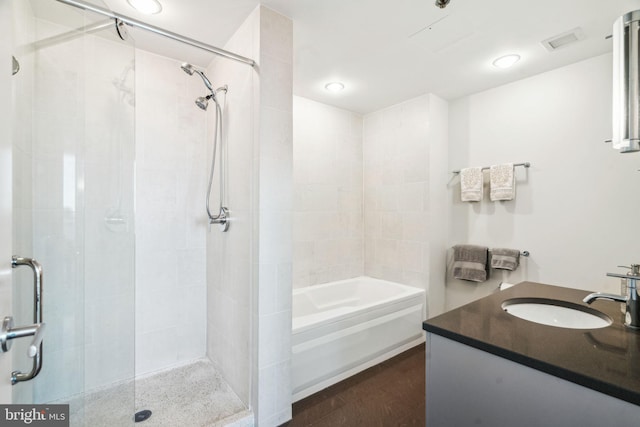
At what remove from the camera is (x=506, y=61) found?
227cm

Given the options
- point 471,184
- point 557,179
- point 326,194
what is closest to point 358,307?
point 326,194

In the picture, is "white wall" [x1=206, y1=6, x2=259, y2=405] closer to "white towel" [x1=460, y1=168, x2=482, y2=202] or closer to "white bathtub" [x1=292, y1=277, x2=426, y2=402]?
"white bathtub" [x1=292, y1=277, x2=426, y2=402]

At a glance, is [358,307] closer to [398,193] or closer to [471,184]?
[398,193]

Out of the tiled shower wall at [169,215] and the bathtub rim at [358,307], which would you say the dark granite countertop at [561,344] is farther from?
the tiled shower wall at [169,215]

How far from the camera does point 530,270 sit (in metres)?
2.51

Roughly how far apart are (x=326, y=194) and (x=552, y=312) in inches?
87.3

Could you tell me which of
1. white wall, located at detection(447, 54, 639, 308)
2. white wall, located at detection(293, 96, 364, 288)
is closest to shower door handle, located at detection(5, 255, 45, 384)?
white wall, located at detection(293, 96, 364, 288)

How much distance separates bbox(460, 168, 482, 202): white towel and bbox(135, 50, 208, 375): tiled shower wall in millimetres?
2461

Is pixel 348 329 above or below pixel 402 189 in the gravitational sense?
below

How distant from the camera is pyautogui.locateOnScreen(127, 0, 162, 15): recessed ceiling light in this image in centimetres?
163

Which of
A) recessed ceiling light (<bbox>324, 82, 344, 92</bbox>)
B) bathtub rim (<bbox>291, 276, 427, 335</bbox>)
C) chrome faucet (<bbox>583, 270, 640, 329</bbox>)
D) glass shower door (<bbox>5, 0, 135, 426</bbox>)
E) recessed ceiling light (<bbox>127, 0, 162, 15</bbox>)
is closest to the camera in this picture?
chrome faucet (<bbox>583, 270, 640, 329</bbox>)

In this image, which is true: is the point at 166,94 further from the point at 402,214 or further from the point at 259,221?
the point at 402,214

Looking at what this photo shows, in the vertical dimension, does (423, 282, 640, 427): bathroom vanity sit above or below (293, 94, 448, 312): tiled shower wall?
below

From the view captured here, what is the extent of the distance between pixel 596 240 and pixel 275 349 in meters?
2.51
